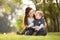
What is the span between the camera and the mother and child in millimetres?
1015

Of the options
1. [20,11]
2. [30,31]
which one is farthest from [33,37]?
[20,11]

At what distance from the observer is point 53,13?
1.02 meters

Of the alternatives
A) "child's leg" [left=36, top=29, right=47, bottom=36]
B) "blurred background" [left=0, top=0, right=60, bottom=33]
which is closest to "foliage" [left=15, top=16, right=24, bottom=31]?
"blurred background" [left=0, top=0, right=60, bottom=33]

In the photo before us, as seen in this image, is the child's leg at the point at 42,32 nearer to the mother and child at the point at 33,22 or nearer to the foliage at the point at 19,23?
the mother and child at the point at 33,22

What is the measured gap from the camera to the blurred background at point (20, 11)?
3.34ft

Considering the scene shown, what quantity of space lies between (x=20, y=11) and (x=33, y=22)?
0.11 m

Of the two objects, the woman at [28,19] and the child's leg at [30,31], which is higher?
the woman at [28,19]

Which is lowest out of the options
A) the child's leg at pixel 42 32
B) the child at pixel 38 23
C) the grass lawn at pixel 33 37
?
the grass lawn at pixel 33 37

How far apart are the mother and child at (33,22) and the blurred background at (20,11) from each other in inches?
1.0

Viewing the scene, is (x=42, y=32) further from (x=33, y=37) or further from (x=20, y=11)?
(x=20, y=11)

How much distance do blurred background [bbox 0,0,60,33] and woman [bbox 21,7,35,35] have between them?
2 cm

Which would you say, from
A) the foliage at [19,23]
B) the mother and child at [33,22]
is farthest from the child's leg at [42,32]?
the foliage at [19,23]

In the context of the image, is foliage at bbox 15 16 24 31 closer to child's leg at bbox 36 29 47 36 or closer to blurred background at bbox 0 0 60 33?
blurred background at bbox 0 0 60 33

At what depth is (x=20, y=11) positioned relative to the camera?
1.02 metres
